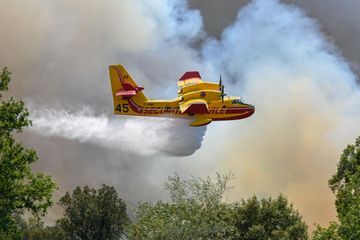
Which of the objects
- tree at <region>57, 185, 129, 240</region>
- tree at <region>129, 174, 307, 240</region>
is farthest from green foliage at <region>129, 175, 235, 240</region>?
tree at <region>57, 185, 129, 240</region>

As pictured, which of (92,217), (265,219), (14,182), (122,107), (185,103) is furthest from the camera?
(92,217)

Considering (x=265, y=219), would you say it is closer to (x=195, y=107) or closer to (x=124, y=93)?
(x=195, y=107)

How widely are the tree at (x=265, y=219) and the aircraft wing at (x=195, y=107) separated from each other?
15610 millimetres

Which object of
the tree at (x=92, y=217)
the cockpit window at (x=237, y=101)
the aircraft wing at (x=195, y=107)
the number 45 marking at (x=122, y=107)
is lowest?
the tree at (x=92, y=217)

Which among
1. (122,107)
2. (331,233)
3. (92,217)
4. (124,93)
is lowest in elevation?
(331,233)

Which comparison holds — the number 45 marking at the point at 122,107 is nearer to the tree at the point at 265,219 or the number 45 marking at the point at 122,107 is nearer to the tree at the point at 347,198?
the tree at the point at 265,219

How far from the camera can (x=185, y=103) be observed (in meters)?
94.6

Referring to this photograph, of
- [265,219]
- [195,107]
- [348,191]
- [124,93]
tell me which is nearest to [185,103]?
[195,107]

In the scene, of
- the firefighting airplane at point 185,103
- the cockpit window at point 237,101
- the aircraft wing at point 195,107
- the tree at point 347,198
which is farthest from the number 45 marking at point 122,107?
the tree at point 347,198

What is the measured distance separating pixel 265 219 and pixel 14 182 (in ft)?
143

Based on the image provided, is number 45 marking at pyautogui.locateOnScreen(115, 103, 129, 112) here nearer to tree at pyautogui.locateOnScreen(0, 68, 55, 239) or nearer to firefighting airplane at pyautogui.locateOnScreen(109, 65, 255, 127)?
firefighting airplane at pyautogui.locateOnScreen(109, 65, 255, 127)

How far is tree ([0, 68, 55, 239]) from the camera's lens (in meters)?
54.3

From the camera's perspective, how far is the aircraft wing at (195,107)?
92.9 metres

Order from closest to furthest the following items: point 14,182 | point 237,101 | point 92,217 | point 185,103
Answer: point 14,182 → point 185,103 → point 237,101 → point 92,217
